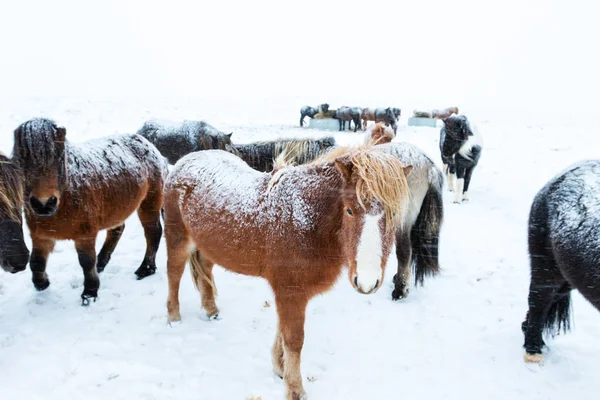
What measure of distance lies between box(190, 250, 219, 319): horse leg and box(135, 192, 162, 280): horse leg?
4.33 feet

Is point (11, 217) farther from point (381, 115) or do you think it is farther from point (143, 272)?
point (381, 115)

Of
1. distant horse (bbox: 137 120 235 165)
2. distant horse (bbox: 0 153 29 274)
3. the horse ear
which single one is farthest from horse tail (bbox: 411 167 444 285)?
distant horse (bbox: 137 120 235 165)

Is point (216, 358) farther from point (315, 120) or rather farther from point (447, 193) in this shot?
point (315, 120)

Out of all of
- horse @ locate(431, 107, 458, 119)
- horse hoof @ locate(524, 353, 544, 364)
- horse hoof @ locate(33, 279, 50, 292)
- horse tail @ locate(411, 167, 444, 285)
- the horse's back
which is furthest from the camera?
horse @ locate(431, 107, 458, 119)

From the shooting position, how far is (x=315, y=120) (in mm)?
25953

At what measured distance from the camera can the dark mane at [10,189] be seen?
3242 millimetres

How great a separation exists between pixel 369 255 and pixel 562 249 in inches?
70.6

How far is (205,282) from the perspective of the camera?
4.02 metres

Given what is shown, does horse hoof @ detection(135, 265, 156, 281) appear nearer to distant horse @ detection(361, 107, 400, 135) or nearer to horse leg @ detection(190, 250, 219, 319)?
horse leg @ detection(190, 250, 219, 319)

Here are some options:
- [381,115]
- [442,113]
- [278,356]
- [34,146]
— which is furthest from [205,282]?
[442,113]

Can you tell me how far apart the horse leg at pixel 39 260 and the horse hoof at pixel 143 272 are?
1.05 m

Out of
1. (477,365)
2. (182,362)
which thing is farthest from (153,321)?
(477,365)

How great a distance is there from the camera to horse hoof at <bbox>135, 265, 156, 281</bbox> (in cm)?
489

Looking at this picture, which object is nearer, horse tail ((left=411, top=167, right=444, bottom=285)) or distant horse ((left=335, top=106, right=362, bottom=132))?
horse tail ((left=411, top=167, right=444, bottom=285))
